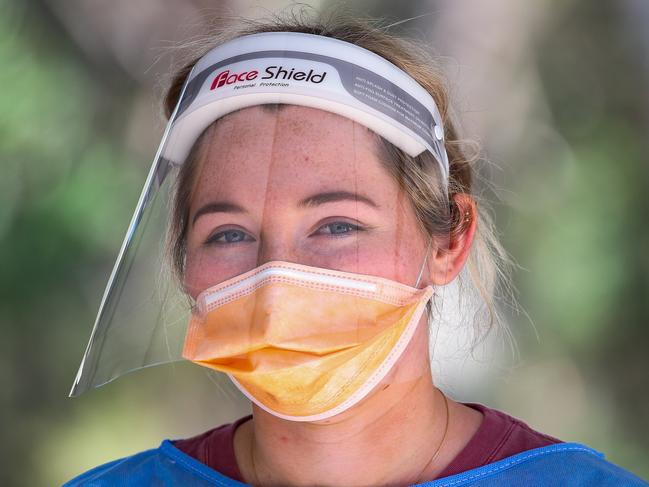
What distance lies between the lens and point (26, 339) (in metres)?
4.00

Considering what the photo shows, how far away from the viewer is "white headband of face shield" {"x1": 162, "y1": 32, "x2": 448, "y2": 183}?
1.69 m

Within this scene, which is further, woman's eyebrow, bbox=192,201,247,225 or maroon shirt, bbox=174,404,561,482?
maroon shirt, bbox=174,404,561,482

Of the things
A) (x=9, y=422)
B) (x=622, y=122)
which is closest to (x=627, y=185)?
(x=622, y=122)

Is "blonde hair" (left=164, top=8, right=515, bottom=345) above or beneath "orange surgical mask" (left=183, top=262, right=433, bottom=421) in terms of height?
above

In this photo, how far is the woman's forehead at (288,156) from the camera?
1.61 metres

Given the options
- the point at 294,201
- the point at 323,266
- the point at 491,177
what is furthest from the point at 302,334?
the point at 491,177

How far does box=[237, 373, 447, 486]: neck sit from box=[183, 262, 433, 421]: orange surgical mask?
157 millimetres

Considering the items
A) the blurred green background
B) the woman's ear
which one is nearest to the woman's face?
the woman's ear

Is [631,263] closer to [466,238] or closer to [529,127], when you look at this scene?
[529,127]

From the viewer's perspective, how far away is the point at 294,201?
1595 mm

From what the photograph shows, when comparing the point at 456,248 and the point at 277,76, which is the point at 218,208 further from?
the point at 456,248

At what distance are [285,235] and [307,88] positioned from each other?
29 centimetres

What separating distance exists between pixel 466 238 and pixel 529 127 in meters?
1.96

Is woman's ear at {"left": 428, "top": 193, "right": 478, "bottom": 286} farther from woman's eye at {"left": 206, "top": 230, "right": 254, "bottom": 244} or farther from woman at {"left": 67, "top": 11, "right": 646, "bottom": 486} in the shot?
woman's eye at {"left": 206, "top": 230, "right": 254, "bottom": 244}
